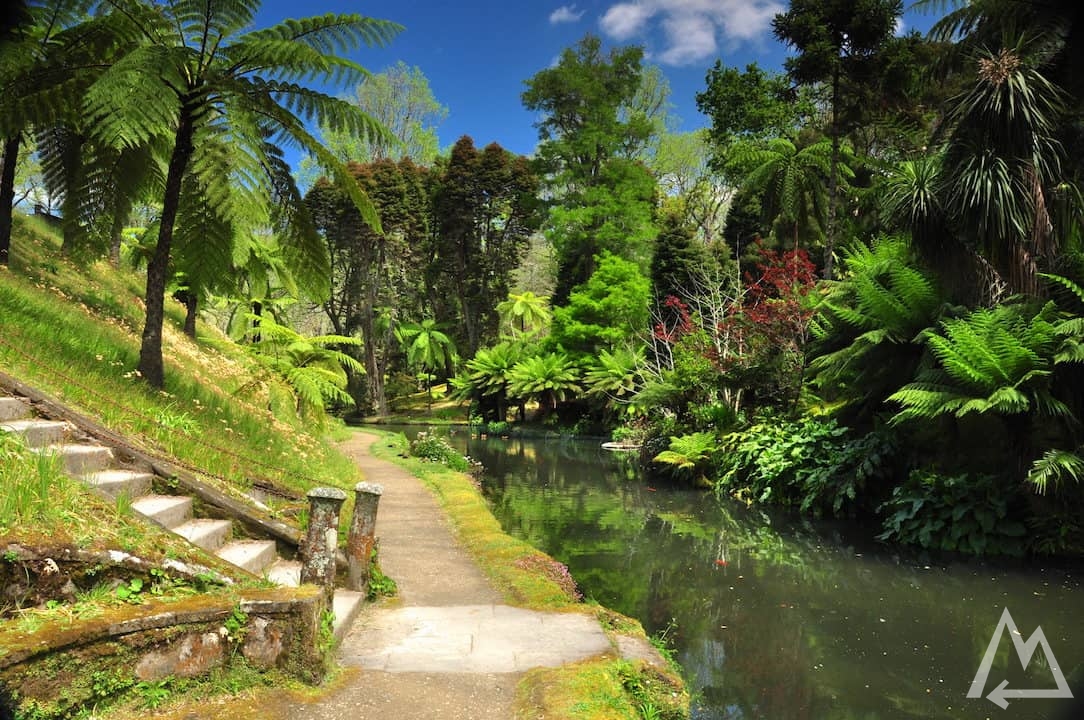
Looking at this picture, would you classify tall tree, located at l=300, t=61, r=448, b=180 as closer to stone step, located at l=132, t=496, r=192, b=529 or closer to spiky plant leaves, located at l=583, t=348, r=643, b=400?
spiky plant leaves, located at l=583, t=348, r=643, b=400

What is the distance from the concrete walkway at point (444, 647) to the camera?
10.7 ft

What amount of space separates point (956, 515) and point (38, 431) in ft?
29.1

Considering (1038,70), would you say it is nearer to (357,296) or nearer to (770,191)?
(770,191)

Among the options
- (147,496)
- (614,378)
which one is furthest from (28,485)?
(614,378)

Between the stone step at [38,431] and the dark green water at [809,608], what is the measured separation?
417 cm

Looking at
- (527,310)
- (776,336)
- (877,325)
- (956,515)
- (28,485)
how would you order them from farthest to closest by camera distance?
(527,310) → (776,336) → (877,325) → (956,515) → (28,485)

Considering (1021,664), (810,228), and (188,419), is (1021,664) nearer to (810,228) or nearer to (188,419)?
(188,419)

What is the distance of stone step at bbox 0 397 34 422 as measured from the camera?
3.79m

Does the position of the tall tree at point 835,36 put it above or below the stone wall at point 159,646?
above

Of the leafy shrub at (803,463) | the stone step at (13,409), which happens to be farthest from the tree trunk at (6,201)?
the leafy shrub at (803,463)

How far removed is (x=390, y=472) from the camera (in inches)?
472

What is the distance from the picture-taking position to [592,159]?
95.6 ft

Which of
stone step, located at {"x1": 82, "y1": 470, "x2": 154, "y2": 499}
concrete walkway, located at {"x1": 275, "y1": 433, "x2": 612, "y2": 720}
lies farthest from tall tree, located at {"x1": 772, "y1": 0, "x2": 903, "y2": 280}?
stone step, located at {"x1": 82, "y1": 470, "x2": 154, "y2": 499}

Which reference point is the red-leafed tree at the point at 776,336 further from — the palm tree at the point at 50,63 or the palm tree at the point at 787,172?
the palm tree at the point at 50,63
